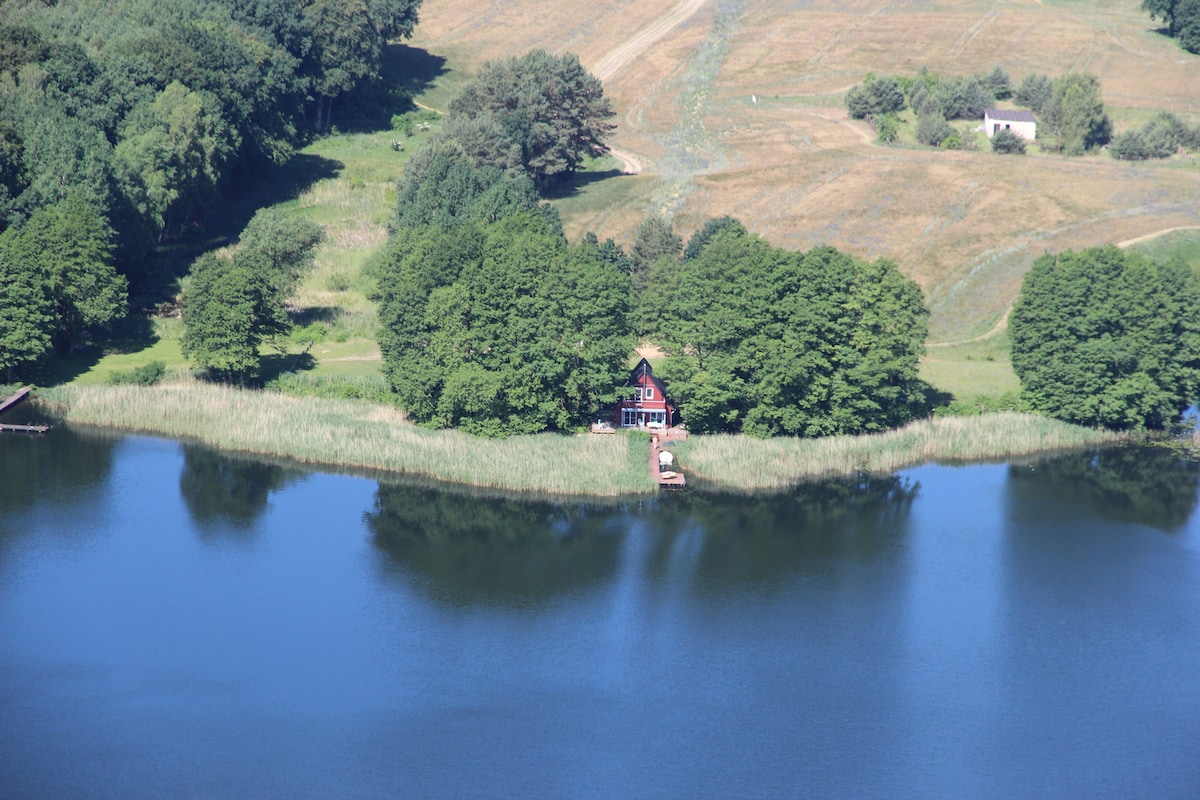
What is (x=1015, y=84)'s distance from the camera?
151m

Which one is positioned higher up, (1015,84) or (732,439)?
(1015,84)

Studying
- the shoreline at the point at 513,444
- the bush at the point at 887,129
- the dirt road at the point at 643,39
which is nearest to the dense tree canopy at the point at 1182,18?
the bush at the point at 887,129

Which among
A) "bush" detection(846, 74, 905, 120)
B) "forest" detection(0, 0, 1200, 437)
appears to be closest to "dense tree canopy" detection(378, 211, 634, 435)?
"forest" detection(0, 0, 1200, 437)

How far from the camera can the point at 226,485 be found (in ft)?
235

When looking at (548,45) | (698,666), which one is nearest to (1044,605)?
(698,666)

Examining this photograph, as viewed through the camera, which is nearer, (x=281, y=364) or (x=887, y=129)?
(x=281, y=364)

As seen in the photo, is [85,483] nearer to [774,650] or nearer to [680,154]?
[774,650]

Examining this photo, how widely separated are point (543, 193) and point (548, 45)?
175ft

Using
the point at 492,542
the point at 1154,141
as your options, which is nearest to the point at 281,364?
the point at 492,542

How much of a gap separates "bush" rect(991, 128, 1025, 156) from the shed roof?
214 inches

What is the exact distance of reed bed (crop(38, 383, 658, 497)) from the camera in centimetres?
7150

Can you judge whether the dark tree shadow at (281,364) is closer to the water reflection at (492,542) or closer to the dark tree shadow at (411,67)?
the water reflection at (492,542)

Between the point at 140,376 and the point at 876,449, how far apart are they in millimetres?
46227

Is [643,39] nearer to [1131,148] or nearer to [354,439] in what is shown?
[1131,148]
